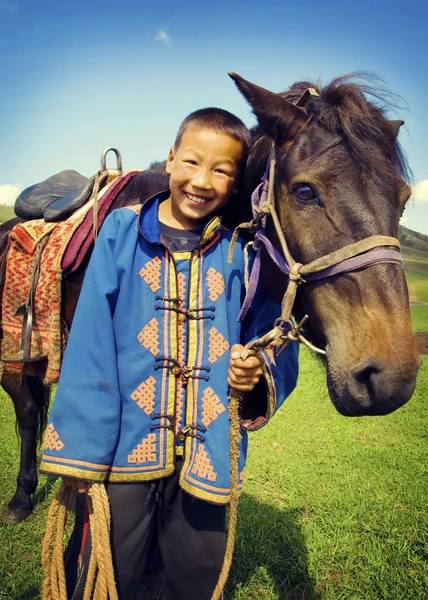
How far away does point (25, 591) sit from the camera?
234 centimetres

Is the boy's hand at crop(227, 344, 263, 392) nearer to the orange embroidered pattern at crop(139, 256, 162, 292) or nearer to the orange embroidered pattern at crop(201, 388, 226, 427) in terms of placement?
the orange embroidered pattern at crop(201, 388, 226, 427)

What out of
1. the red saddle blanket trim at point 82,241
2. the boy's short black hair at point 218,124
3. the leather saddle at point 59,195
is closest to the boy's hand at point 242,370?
the boy's short black hair at point 218,124

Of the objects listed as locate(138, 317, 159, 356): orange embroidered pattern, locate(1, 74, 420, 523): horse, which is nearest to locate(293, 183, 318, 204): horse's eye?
locate(1, 74, 420, 523): horse

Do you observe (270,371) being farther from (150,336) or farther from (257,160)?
(257,160)

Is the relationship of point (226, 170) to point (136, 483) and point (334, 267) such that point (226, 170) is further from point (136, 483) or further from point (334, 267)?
point (136, 483)

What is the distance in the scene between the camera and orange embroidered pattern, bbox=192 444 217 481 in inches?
58.0

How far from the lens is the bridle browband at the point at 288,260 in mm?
1304

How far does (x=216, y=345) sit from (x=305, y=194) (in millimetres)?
707

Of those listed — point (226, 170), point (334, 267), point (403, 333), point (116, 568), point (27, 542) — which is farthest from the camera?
point (27, 542)

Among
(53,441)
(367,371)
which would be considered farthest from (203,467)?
(367,371)

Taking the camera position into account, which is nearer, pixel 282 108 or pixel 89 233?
pixel 282 108

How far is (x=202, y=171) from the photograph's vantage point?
5.18 ft

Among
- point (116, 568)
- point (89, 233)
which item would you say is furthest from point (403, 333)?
point (89, 233)

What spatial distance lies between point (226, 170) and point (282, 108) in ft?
1.13
